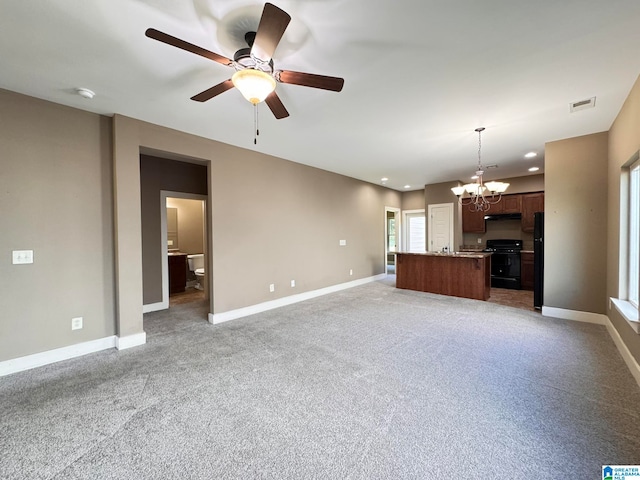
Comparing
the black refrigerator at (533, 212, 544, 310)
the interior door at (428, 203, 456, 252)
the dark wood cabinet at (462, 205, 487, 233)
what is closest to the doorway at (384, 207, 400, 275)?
the interior door at (428, 203, 456, 252)

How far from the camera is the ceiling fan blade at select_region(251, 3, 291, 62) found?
4.51 ft

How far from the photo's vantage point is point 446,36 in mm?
1901

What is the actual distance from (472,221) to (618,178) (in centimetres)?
418

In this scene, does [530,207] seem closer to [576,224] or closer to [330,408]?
[576,224]

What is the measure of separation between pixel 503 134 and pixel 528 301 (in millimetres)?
3337

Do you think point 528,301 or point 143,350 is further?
point 528,301

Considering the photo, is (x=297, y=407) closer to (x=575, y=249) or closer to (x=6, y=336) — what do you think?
(x=6, y=336)

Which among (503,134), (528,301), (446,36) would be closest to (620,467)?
(446,36)

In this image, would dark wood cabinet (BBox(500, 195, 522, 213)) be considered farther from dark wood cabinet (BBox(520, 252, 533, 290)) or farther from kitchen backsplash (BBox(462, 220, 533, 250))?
dark wood cabinet (BBox(520, 252, 533, 290))

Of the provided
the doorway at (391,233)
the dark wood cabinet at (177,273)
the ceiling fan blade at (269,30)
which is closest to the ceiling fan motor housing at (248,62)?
the ceiling fan blade at (269,30)

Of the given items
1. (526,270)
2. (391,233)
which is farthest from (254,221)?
(391,233)

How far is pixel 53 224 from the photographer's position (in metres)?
2.81

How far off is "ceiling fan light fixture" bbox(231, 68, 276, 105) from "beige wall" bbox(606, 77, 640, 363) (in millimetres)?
3369

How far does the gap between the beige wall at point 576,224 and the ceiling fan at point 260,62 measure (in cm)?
413
